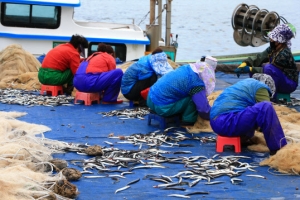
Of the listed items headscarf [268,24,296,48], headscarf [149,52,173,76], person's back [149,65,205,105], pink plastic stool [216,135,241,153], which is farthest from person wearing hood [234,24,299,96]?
pink plastic stool [216,135,241,153]

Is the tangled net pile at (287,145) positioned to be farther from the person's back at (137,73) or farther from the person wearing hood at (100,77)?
the person wearing hood at (100,77)

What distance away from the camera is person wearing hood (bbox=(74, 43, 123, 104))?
32.3 feet

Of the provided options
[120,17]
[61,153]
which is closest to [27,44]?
[61,153]

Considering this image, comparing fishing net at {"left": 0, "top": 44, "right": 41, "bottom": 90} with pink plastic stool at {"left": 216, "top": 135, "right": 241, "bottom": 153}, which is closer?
pink plastic stool at {"left": 216, "top": 135, "right": 241, "bottom": 153}

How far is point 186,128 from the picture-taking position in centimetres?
773

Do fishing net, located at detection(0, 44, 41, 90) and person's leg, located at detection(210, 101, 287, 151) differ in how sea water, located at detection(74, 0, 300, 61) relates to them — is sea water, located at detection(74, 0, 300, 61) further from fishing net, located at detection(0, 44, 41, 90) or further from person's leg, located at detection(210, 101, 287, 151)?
person's leg, located at detection(210, 101, 287, 151)

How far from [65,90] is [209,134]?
4298 mm

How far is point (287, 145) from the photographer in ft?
20.1

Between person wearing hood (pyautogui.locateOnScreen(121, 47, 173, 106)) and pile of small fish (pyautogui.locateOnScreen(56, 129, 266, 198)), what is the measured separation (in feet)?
7.55

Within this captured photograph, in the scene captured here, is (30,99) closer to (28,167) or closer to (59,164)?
(59,164)

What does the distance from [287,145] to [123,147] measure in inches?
74.4

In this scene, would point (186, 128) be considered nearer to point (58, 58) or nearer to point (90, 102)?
point (90, 102)

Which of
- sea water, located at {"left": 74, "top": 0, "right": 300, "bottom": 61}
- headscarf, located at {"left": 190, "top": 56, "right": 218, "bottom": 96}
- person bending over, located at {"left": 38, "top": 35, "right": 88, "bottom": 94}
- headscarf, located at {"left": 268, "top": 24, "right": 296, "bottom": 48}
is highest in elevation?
headscarf, located at {"left": 268, "top": 24, "right": 296, "bottom": 48}

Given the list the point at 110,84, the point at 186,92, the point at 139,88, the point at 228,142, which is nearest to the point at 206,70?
the point at 186,92
